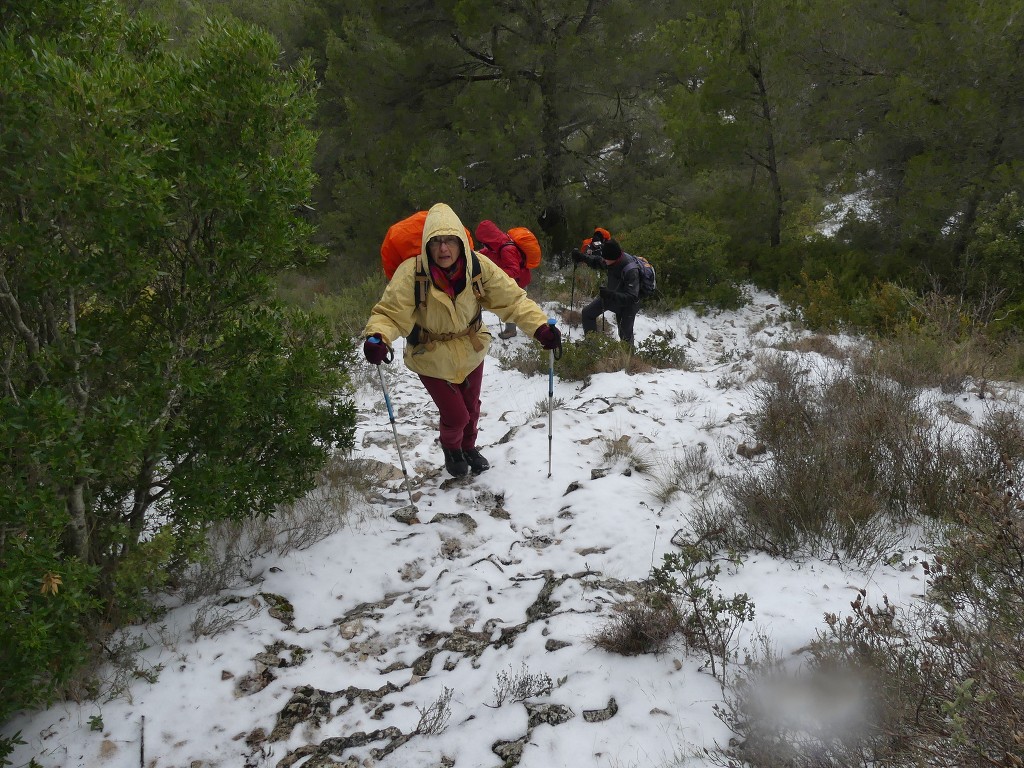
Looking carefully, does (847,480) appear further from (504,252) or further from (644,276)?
(644,276)

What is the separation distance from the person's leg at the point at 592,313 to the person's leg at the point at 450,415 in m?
3.91

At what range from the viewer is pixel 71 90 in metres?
1.86

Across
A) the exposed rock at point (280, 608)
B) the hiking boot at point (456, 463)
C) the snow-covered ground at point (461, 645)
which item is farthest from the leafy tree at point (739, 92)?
the exposed rock at point (280, 608)

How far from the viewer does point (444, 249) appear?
150 inches

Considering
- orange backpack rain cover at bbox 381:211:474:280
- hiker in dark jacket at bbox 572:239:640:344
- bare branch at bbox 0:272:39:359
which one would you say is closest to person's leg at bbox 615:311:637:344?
hiker in dark jacket at bbox 572:239:640:344

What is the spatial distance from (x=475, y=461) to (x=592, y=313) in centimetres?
402

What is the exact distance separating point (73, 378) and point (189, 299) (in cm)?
62

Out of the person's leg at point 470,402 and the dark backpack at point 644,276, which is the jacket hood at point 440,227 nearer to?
the person's leg at point 470,402

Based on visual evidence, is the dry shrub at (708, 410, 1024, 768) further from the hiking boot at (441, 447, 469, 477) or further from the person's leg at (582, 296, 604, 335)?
the person's leg at (582, 296, 604, 335)

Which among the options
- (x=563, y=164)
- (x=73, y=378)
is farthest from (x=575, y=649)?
(x=563, y=164)

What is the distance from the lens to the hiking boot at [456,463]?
464cm

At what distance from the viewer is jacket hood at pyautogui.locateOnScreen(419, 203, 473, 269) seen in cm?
368

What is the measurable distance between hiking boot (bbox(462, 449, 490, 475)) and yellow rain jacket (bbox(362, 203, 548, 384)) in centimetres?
80

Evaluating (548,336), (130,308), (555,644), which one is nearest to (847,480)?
(555,644)
